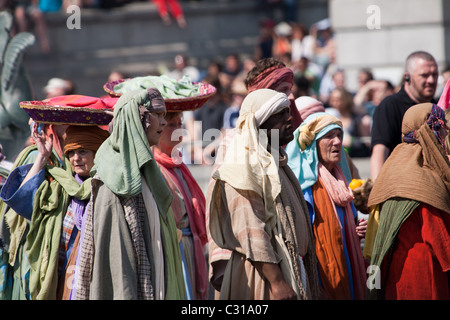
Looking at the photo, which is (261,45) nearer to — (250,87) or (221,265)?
(250,87)

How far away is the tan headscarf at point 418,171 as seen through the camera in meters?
5.97

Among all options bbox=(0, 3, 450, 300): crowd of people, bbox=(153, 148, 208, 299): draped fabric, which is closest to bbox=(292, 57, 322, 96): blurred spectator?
bbox=(0, 3, 450, 300): crowd of people

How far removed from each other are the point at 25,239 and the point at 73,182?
58 cm

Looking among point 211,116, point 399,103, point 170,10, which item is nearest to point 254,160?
point 399,103

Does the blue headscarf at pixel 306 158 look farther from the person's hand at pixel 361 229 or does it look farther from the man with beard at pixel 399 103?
the man with beard at pixel 399 103

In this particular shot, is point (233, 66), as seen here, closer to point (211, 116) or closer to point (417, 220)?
point (211, 116)

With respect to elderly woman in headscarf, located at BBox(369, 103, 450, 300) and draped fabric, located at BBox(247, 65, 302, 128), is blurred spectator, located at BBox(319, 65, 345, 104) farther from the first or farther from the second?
elderly woman in headscarf, located at BBox(369, 103, 450, 300)

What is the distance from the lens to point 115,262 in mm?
5055

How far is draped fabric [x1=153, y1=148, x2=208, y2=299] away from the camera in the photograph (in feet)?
23.3

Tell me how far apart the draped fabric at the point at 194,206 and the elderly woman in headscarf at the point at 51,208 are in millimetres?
826

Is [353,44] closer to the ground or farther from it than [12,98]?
farther from it

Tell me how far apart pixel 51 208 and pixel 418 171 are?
252 centimetres

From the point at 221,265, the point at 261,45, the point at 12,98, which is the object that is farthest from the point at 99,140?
the point at 261,45
